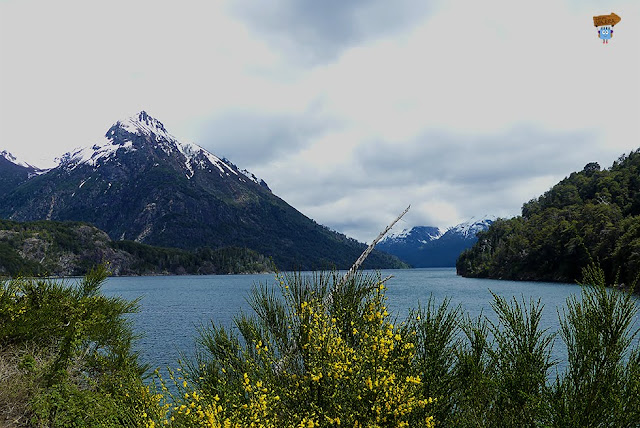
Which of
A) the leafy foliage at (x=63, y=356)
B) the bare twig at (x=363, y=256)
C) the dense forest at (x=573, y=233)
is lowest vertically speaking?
the leafy foliage at (x=63, y=356)

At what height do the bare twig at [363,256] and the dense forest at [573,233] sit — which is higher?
the dense forest at [573,233]

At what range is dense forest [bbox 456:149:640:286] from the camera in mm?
91812

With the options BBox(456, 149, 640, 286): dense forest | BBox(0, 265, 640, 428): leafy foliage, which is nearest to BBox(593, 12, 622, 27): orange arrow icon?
BBox(0, 265, 640, 428): leafy foliage

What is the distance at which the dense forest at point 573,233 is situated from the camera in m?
91.8

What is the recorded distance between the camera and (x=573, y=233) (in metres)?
116

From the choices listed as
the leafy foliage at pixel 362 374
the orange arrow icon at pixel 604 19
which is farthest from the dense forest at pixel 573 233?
the leafy foliage at pixel 362 374

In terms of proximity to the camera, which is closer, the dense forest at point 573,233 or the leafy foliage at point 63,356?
the leafy foliage at point 63,356

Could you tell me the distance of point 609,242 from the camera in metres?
94.3

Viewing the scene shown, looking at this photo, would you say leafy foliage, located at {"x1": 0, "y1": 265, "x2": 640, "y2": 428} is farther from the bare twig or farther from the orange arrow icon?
the orange arrow icon

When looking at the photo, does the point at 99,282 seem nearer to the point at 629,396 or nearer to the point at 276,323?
the point at 276,323

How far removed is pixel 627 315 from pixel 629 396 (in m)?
1.31

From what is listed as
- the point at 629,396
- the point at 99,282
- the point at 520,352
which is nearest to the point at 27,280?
the point at 99,282

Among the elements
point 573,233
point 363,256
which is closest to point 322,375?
point 363,256

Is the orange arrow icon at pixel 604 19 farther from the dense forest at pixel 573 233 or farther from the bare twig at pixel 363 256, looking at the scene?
the dense forest at pixel 573 233
